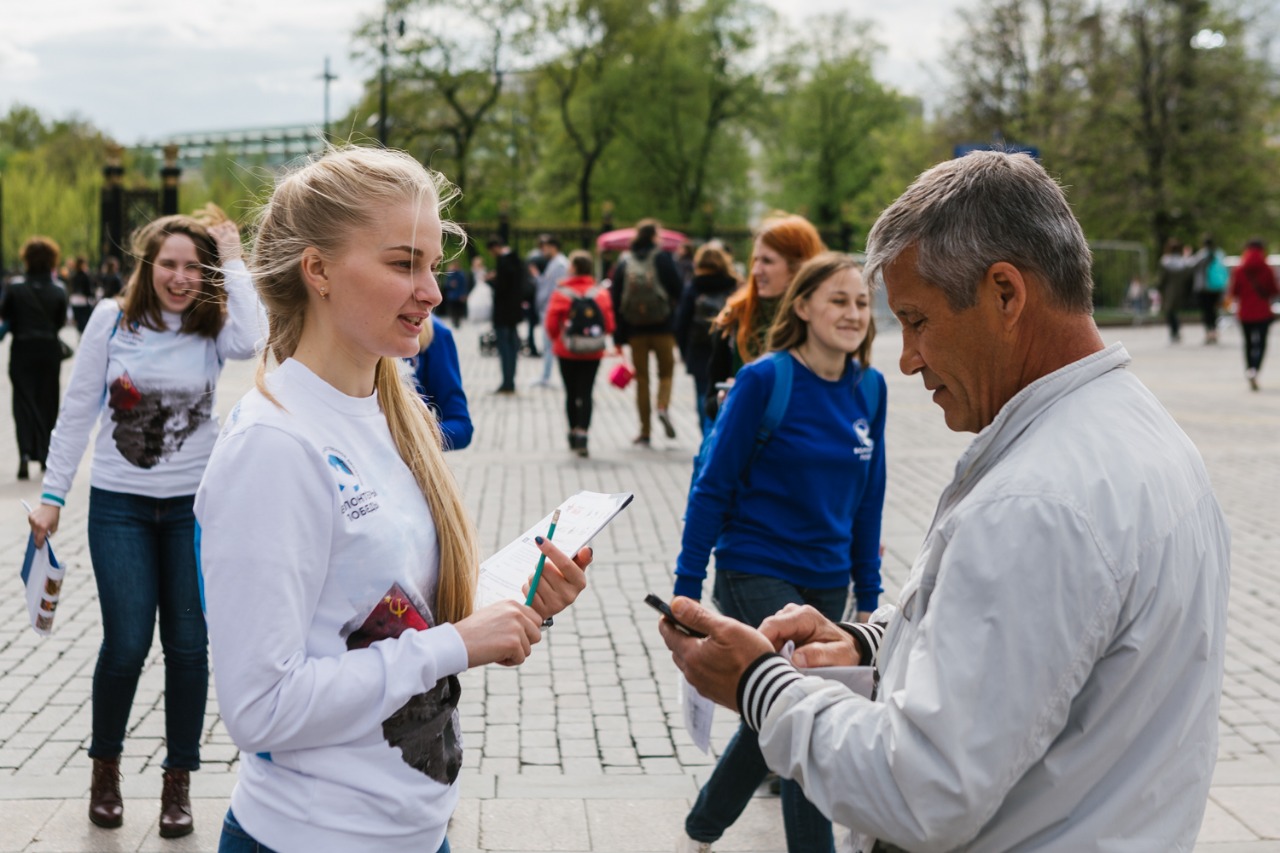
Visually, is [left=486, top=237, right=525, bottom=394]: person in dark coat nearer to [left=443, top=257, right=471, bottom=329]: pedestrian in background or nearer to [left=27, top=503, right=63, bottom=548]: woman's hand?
[left=27, top=503, right=63, bottom=548]: woman's hand

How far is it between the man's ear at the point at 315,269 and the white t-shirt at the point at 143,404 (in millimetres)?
2147

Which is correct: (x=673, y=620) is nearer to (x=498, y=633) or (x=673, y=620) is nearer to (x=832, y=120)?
(x=498, y=633)

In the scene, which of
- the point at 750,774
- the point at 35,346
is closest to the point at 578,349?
the point at 35,346

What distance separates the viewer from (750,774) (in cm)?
384

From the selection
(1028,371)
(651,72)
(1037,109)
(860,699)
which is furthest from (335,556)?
(651,72)

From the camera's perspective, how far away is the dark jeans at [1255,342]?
694 inches

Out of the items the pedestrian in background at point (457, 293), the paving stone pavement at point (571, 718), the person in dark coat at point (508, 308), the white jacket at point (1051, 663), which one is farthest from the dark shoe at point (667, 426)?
the pedestrian in background at point (457, 293)

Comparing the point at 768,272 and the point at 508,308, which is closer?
the point at 768,272

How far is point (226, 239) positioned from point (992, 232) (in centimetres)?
331

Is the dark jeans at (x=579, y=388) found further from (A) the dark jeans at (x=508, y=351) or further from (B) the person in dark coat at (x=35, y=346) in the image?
(A) the dark jeans at (x=508, y=351)

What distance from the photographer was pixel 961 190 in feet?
6.06

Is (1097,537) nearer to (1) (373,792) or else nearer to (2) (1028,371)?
(2) (1028,371)

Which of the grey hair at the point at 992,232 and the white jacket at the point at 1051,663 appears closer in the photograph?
the white jacket at the point at 1051,663

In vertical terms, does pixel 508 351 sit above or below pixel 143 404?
below
